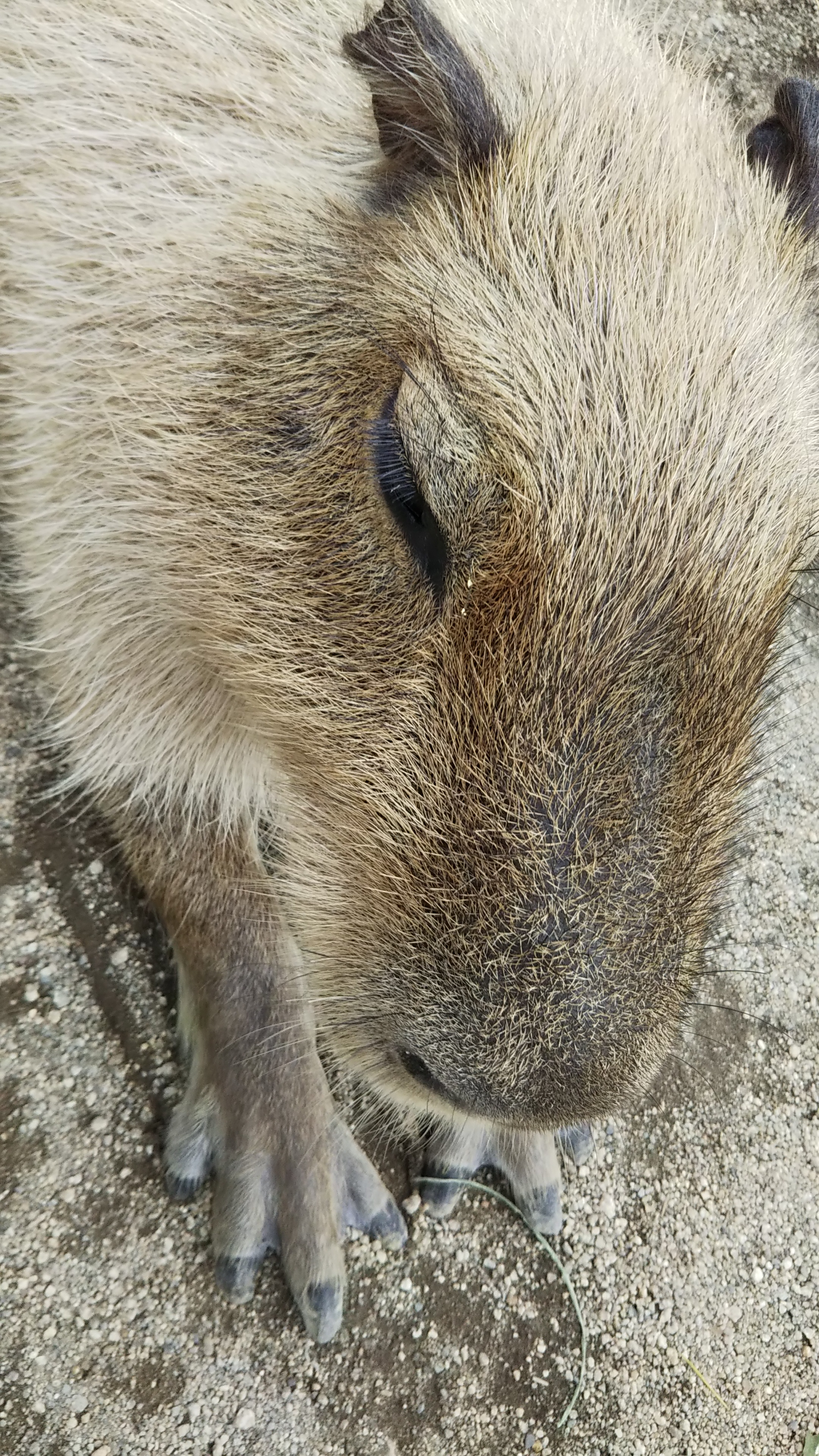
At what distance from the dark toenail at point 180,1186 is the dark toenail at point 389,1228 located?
0.37m

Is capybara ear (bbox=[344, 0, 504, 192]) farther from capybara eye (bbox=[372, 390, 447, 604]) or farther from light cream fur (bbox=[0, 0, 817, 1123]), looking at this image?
capybara eye (bbox=[372, 390, 447, 604])

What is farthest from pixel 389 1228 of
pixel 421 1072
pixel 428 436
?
pixel 428 436

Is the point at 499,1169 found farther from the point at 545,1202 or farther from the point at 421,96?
the point at 421,96

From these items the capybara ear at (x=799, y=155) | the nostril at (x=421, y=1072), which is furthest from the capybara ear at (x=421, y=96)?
the nostril at (x=421, y=1072)

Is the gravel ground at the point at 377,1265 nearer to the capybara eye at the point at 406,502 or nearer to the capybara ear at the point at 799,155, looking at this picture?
the capybara eye at the point at 406,502

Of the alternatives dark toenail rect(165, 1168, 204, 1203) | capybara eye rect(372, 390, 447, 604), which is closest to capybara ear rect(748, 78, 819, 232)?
capybara eye rect(372, 390, 447, 604)

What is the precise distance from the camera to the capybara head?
137 cm

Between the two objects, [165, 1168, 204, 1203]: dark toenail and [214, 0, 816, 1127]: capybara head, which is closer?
[214, 0, 816, 1127]: capybara head

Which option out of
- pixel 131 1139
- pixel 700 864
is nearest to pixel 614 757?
pixel 700 864

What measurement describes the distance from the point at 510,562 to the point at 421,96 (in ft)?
2.40

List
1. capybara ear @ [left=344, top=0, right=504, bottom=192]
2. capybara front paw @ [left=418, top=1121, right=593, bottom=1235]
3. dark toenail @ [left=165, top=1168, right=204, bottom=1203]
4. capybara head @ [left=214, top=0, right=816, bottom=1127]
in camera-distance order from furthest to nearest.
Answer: capybara front paw @ [left=418, top=1121, right=593, bottom=1235] < dark toenail @ [left=165, top=1168, right=204, bottom=1203] < capybara ear @ [left=344, top=0, right=504, bottom=192] < capybara head @ [left=214, top=0, right=816, bottom=1127]

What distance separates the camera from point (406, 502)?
1.47 meters

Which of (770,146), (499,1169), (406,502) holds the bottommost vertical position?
(499,1169)

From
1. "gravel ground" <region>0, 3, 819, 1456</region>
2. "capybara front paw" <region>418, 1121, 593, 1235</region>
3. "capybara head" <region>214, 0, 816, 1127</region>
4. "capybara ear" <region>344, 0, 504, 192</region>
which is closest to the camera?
"capybara head" <region>214, 0, 816, 1127</region>
